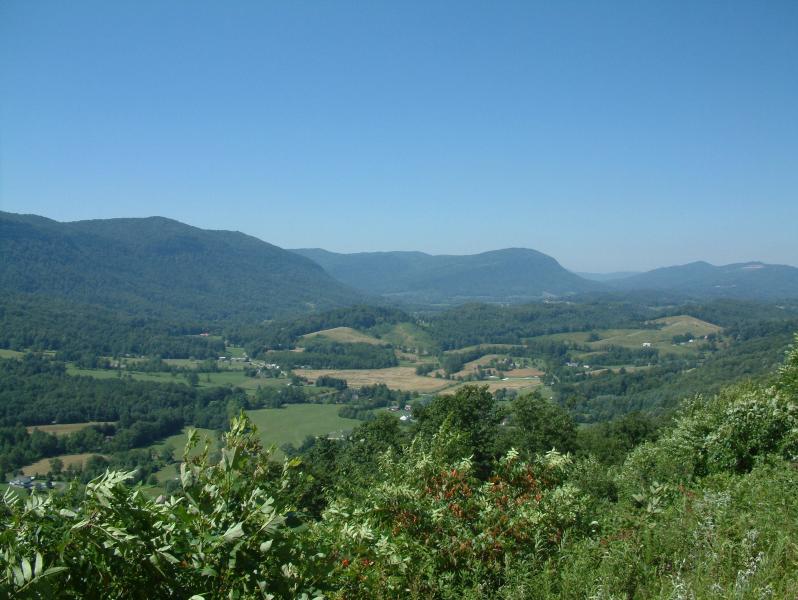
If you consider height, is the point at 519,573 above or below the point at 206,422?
above

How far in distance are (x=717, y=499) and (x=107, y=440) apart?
2691 inches

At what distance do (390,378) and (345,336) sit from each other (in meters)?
48.7

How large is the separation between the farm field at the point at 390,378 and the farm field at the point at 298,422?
17622 millimetres

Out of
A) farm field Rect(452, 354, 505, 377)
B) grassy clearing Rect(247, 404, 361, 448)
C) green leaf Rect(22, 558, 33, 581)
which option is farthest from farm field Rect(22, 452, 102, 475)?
farm field Rect(452, 354, 505, 377)

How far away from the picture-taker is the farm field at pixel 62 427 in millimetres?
61094

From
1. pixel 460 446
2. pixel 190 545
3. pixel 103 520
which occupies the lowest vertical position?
pixel 460 446

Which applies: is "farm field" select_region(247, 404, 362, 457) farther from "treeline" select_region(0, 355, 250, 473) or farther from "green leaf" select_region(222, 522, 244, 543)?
"green leaf" select_region(222, 522, 244, 543)

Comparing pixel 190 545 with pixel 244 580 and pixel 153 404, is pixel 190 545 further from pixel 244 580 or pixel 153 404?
pixel 153 404

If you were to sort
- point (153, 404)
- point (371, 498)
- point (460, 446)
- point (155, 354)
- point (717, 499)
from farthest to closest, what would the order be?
point (155, 354), point (153, 404), point (460, 446), point (717, 499), point (371, 498)

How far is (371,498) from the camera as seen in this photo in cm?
551

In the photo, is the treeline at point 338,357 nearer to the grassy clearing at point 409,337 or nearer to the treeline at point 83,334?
the grassy clearing at point 409,337

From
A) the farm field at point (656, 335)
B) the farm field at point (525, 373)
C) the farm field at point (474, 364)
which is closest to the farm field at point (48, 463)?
the farm field at point (474, 364)

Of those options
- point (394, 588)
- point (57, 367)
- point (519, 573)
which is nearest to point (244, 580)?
point (394, 588)

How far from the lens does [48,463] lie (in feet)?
168
